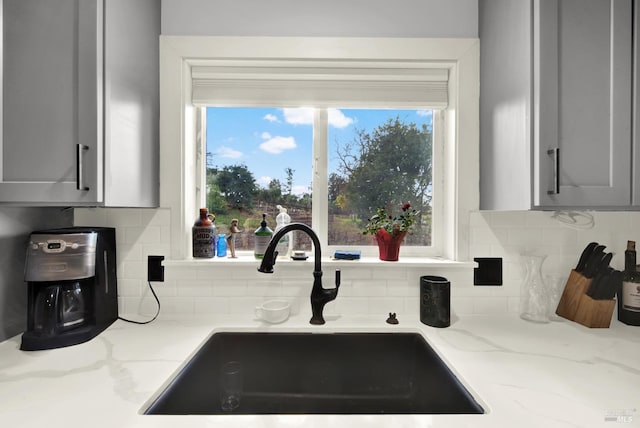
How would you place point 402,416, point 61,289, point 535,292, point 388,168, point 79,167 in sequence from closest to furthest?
point 402,416, point 79,167, point 61,289, point 535,292, point 388,168

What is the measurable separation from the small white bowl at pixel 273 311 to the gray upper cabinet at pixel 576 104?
100 centimetres

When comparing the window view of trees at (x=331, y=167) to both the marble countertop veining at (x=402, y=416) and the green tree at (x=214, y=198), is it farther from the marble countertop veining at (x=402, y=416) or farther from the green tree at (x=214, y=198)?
the marble countertop veining at (x=402, y=416)

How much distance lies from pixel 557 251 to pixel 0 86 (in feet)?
7.32

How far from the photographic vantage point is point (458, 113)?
1.38 metres

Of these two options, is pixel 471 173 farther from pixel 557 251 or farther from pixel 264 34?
pixel 264 34

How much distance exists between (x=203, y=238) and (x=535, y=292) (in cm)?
150

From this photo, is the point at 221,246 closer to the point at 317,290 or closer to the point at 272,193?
the point at 272,193

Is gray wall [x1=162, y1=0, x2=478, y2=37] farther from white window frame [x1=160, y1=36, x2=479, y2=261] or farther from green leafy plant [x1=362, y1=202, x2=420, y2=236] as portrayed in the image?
green leafy plant [x1=362, y1=202, x2=420, y2=236]

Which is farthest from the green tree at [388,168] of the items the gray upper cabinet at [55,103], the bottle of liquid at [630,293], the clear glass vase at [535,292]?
the gray upper cabinet at [55,103]

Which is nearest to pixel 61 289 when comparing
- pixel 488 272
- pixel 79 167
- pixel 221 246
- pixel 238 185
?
pixel 79 167

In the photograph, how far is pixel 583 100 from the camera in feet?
3.40

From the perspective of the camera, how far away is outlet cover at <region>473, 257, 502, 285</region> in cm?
138

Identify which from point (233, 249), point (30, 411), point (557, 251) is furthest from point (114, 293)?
point (557, 251)

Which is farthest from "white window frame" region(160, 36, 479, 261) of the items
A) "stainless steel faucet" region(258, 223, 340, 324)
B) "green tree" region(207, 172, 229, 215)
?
"stainless steel faucet" region(258, 223, 340, 324)
